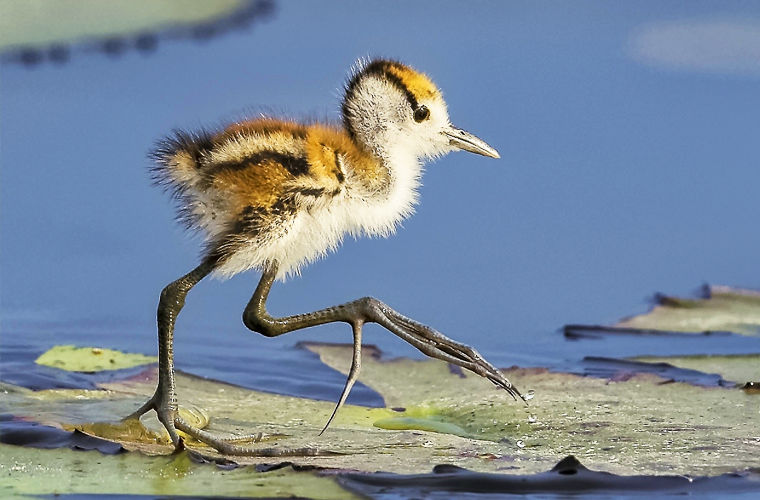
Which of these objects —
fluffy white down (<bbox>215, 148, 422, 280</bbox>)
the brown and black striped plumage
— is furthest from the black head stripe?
fluffy white down (<bbox>215, 148, 422, 280</bbox>)

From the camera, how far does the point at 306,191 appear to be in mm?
3436

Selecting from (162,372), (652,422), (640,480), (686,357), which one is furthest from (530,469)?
(686,357)

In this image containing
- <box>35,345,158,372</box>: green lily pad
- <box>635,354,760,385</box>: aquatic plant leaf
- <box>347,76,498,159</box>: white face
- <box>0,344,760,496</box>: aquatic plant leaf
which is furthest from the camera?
<box>35,345,158,372</box>: green lily pad

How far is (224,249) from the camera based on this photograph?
3.48 meters

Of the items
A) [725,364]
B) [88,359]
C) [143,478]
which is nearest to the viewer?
[143,478]

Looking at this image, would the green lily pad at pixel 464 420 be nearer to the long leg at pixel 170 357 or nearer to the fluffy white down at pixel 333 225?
the long leg at pixel 170 357

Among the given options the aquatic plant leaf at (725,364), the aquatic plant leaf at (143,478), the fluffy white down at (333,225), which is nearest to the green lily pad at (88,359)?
the fluffy white down at (333,225)

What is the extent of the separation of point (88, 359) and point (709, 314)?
199cm

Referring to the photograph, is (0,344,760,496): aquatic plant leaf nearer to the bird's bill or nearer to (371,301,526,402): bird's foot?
(371,301,526,402): bird's foot

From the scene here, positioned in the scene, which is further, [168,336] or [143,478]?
[168,336]

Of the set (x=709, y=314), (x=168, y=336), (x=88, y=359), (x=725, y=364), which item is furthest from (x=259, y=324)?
(x=709, y=314)

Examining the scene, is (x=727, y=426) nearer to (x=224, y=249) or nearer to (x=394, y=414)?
(x=394, y=414)

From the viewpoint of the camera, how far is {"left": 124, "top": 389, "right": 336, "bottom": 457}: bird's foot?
336 centimetres

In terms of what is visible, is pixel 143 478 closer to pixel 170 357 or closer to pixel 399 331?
pixel 170 357
